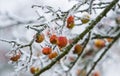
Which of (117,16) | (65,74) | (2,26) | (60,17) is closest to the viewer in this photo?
(60,17)

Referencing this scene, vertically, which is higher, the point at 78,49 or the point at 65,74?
the point at 78,49

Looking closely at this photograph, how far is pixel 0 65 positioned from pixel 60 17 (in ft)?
20.4

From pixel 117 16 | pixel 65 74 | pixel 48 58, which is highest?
pixel 48 58

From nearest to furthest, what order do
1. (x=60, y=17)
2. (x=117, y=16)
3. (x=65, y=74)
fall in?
(x=60, y=17)
(x=65, y=74)
(x=117, y=16)

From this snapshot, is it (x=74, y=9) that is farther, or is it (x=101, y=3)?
(x=101, y=3)

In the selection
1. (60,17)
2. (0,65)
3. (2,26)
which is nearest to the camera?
(60,17)

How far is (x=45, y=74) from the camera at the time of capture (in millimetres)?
2490

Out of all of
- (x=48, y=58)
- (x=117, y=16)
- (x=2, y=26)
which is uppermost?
(x=48, y=58)

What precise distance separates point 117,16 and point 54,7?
1.46 meters

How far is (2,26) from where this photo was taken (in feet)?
16.9

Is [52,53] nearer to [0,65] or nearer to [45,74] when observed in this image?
[45,74]

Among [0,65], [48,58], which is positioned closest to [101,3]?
[48,58]

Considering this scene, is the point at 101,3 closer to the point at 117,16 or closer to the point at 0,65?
the point at 117,16

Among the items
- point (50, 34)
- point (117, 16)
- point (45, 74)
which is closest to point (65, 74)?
point (45, 74)
